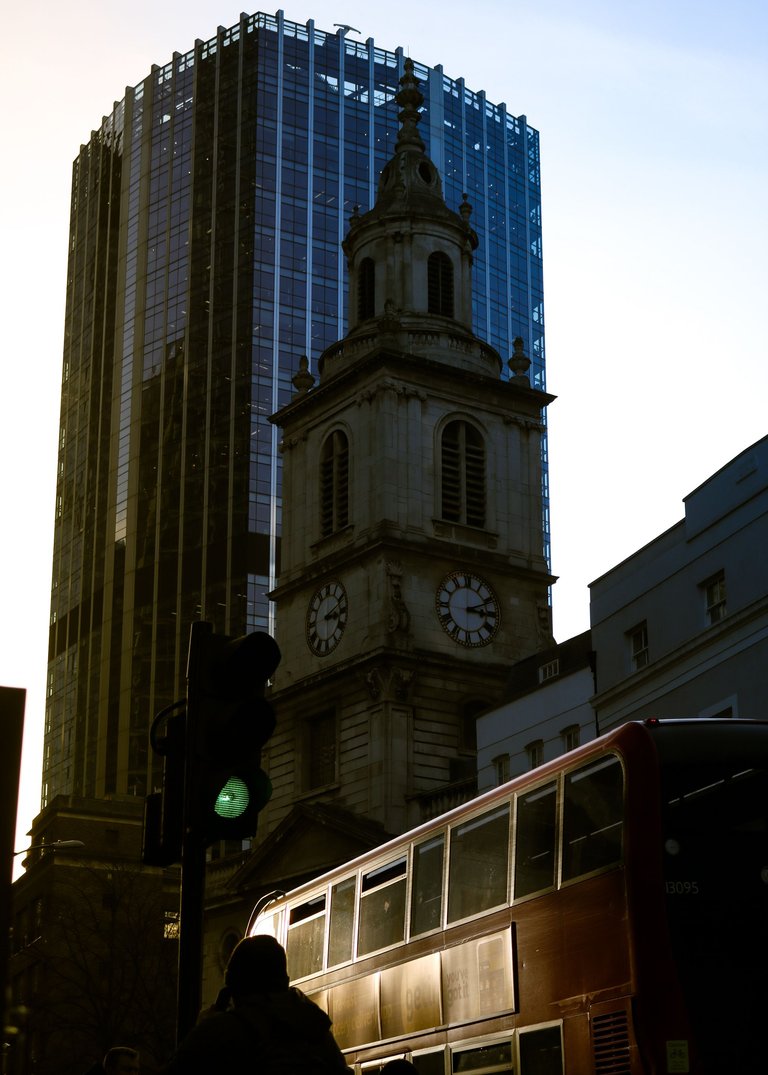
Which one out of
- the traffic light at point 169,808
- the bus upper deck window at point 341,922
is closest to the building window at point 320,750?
the bus upper deck window at point 341,922

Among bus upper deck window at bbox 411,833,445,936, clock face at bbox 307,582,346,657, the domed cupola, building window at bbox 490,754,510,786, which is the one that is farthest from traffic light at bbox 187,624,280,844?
the domed cupola

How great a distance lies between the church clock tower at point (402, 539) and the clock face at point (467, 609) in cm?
6

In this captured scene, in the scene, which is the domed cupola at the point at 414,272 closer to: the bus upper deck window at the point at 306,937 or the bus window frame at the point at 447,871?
the bus upper deck window at the point at 306,937

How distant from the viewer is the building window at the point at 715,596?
3512 centimetres

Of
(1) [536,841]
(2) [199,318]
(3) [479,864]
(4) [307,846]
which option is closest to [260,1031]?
(1) [536,841]

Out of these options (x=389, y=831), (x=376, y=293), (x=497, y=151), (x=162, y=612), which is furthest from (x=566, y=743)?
(x=497, y=151)

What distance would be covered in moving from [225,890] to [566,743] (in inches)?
839

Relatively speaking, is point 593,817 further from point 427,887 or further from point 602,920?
point 427,887

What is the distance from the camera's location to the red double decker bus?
13.7 meters

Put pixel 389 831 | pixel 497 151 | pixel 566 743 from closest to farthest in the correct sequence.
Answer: pixel 566 743 < pixel 389 831 < pixel 497 151

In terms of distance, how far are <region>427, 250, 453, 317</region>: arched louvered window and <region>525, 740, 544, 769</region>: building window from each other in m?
23.1

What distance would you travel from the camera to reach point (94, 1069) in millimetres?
12883

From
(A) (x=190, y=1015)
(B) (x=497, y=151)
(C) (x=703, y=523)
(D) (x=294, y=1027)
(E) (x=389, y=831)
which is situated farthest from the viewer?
(B) (x=497, y=151)

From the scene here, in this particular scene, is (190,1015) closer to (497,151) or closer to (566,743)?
(566,743)
